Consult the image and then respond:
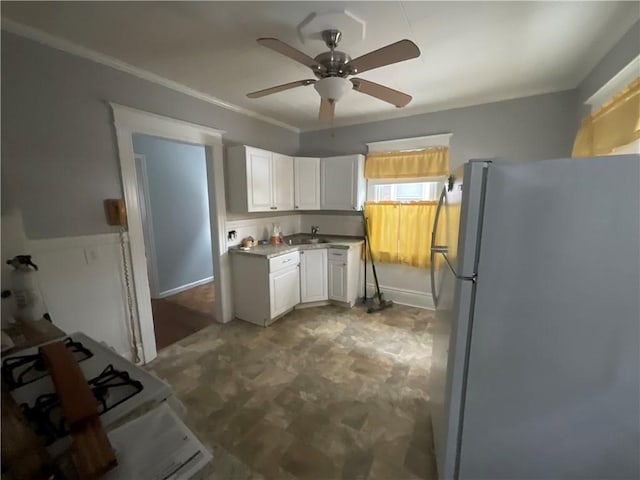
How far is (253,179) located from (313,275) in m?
1.42

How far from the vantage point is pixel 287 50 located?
1.52 metres

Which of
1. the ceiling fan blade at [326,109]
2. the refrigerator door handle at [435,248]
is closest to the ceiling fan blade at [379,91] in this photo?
the ceiling fan blade at [326,109]

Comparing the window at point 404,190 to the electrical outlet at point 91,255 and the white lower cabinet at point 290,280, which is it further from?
the electrical outlet at point 91,255

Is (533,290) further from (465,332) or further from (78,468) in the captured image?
(78,468)

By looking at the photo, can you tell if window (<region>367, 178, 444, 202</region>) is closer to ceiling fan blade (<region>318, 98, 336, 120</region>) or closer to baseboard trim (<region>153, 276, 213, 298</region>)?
ceiling fan blade (<region>318, 98, 336, 120</region>)

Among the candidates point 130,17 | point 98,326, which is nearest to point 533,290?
point 130,17

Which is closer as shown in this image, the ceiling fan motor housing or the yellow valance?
the ceiling fan motor housing

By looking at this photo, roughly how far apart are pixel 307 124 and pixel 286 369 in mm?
3228

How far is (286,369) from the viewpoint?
2.36 m

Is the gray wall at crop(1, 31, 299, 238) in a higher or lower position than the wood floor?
higher

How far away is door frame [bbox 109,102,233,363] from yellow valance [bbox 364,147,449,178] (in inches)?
76.0

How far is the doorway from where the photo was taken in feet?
12.3

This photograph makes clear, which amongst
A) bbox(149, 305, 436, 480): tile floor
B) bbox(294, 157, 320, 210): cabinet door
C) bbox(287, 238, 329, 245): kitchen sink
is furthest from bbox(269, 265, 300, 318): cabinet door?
bbox(294, 157, 320, 210): cabinet door

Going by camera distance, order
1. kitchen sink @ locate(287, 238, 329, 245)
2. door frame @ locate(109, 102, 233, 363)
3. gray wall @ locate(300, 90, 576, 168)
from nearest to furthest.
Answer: door frame @ locate(109, 102, 233, 363) < gray wall @ locate(300, 90, 576, 168) < kitchen sink @ locate(287, 238, 329, 245)
